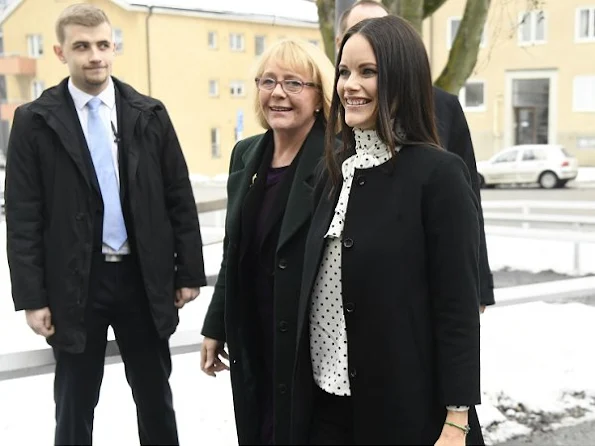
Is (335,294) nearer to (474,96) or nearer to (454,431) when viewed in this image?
(454,431)

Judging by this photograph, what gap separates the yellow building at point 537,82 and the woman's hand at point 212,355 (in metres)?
28.4

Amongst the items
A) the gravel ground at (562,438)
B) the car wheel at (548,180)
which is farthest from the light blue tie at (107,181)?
the car wheel at (548,180)

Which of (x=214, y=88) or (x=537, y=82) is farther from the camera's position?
(x=537, y=82)

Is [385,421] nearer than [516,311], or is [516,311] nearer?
[385,421]

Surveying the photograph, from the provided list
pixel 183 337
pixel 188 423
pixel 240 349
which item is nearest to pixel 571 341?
pixel 188 423

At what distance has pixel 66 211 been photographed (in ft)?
9.67

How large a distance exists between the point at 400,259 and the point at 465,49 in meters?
5.57

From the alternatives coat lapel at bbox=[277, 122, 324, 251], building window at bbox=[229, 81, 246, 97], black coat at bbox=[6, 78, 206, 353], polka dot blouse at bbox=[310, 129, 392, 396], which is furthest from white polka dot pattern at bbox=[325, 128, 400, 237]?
building window at bbox=[229, 81, 246, 97]

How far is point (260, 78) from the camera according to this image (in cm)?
275

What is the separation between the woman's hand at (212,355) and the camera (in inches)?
115

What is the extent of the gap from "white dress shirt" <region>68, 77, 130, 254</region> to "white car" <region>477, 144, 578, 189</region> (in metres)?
24.8

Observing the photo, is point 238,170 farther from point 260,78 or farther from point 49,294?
point 49,294

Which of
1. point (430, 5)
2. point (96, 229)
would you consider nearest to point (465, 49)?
point (430, 5)

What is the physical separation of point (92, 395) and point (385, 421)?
1.38 meters
